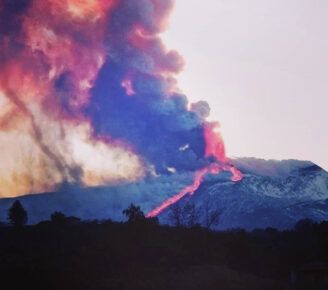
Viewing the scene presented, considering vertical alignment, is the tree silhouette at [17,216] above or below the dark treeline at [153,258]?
above

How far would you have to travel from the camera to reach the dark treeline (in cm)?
7700

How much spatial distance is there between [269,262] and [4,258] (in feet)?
128

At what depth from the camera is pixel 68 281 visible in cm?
7394

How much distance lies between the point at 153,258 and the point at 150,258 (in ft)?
1.49

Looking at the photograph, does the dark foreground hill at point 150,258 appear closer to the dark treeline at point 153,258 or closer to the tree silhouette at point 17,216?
the dark treeline at point 153,258

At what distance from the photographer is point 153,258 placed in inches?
3684

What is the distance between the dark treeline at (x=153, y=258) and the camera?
7700cm

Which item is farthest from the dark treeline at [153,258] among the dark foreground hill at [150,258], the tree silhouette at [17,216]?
the tree silhouette at [17,216]

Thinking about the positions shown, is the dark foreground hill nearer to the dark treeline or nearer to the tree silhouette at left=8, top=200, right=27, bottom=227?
the dark treeline

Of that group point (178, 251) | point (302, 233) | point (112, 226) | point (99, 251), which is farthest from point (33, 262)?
point (302, 233)

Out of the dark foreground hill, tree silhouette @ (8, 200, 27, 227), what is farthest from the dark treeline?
tree silhouette @ (8, 200, 27, 227)

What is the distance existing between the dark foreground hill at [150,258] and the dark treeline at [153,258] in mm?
113

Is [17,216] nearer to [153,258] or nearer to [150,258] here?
[150,258]

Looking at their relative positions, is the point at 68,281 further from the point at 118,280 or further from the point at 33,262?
the point at 33,262
